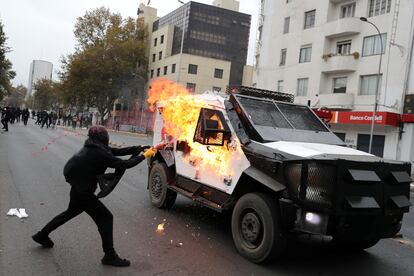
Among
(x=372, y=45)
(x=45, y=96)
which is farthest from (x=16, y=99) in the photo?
(x=372, y=45)

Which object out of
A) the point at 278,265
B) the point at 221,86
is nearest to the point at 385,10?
the point at 278,265

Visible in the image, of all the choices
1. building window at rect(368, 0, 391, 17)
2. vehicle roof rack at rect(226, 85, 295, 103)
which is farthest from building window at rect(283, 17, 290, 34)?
vehicle roof rack at rect(226, 85, 295, 103)

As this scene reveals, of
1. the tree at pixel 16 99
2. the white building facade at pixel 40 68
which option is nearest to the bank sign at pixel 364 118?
the tree at pixel 16 99

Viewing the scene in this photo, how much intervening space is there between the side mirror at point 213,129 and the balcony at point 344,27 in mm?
28251

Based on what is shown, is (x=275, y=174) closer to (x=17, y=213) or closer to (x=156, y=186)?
(x=156, y=186)

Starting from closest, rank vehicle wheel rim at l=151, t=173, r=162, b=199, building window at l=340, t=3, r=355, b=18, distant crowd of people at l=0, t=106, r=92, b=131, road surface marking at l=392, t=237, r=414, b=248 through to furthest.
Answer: road surface marking at l=392, t=237, r=414, b=248
vehicle wheel rim at l=151, t=173, r=162, b=199
distant crowd of people at l=0, t=106, r=92, b=131
building window at l=340, t=3, r=355, b=18

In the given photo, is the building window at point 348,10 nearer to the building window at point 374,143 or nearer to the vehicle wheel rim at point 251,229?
the building window at point 374,143

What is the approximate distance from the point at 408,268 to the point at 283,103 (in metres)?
3.12

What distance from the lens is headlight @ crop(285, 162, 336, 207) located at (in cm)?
499

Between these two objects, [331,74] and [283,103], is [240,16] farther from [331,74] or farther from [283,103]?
[283,103]

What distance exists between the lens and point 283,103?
737 centimetres

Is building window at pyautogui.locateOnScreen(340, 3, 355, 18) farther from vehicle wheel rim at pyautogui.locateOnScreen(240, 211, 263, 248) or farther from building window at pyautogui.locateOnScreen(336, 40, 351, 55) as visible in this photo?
vehicle wheel rim at pyautogui.locateOnScreen(240, 211, 263, 248)

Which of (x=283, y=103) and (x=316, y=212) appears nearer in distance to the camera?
(x=316, y=212)

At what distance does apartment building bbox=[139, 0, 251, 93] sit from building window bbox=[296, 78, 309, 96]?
91.7 feet
